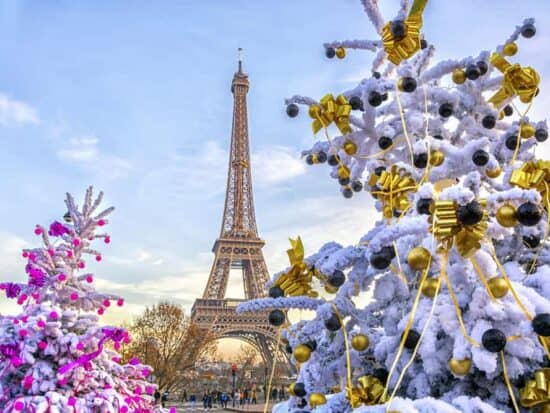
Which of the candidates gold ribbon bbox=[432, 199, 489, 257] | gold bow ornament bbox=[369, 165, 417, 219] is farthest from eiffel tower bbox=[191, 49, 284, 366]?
gold ribbon bbox=[432, 199, 489, 257]

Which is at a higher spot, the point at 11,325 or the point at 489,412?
the point at 11,325

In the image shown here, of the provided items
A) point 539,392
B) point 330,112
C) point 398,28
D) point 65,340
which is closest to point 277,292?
point 330,112

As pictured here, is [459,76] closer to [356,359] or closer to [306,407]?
[356,359]

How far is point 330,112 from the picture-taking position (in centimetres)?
293

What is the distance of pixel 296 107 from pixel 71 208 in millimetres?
3644

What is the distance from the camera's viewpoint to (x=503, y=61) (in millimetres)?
2922

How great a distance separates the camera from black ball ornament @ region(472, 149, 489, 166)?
8.21ft

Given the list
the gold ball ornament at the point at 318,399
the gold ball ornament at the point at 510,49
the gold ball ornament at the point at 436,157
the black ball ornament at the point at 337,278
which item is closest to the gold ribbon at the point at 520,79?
the gold ball ornament at the point at 510,49

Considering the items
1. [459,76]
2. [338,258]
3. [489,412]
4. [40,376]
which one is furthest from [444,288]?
[40,376]

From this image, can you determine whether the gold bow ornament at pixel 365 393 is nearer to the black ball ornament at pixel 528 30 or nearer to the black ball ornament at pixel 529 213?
the black ball ornament at pixel 529 213

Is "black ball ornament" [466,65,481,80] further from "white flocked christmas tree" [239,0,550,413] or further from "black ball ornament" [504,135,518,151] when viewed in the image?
"black ball ornament" [504,135,518,151]

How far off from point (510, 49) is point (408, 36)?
0.89 metres

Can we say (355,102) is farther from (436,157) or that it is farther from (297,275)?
(297,275)

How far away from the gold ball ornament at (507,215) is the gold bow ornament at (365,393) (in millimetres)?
877
